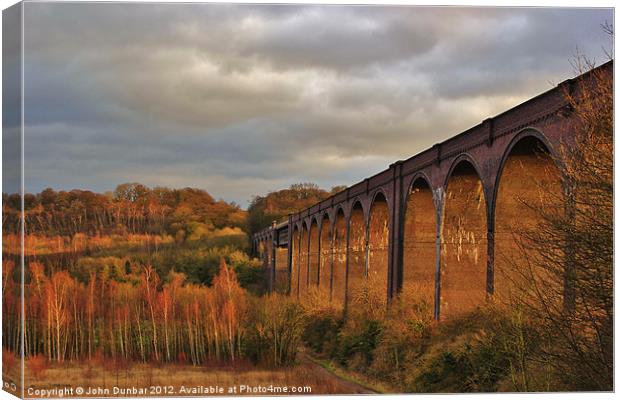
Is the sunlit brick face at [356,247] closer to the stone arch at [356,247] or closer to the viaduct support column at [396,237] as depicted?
the stone arch at [356,247]

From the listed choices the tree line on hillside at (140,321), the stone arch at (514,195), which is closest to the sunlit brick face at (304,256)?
the stone arch at (514,195)

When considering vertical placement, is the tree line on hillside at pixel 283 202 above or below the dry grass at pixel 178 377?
above

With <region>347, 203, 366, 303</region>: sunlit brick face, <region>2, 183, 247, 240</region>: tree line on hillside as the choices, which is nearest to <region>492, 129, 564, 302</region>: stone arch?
<region>2, 183, 247, 240</region>: tree line on hillside

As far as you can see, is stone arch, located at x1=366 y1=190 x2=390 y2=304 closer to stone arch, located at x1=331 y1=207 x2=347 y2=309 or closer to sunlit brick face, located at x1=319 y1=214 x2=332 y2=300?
stone arch, located at x1=331 y1=207 x2=347 y2=309

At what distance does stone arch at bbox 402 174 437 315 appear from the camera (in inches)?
895

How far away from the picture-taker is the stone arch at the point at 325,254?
116 ft

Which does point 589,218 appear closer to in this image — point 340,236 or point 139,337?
point 139,337

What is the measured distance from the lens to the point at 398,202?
944 inches

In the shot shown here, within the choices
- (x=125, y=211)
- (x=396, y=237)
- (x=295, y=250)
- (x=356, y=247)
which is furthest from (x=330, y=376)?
(x=295, y=250)

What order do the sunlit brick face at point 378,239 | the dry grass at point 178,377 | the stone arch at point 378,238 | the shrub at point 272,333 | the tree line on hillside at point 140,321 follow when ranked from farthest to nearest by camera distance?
the sunlit brick face at point 378,239 → the stone arch at point 378,238 → the shrub at point 272,333 → the tree line on hillside at point 140,321 → the dry grass at point 178,377

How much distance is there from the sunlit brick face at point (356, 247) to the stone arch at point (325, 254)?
3894mm

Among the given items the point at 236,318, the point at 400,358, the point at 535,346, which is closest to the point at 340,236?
the point at 400,358

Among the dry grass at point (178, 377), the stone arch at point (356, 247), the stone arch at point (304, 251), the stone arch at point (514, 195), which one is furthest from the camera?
the stone arch at point (304, 251)

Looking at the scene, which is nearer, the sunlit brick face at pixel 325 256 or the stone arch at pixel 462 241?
the stone arch at pixel 462 241
